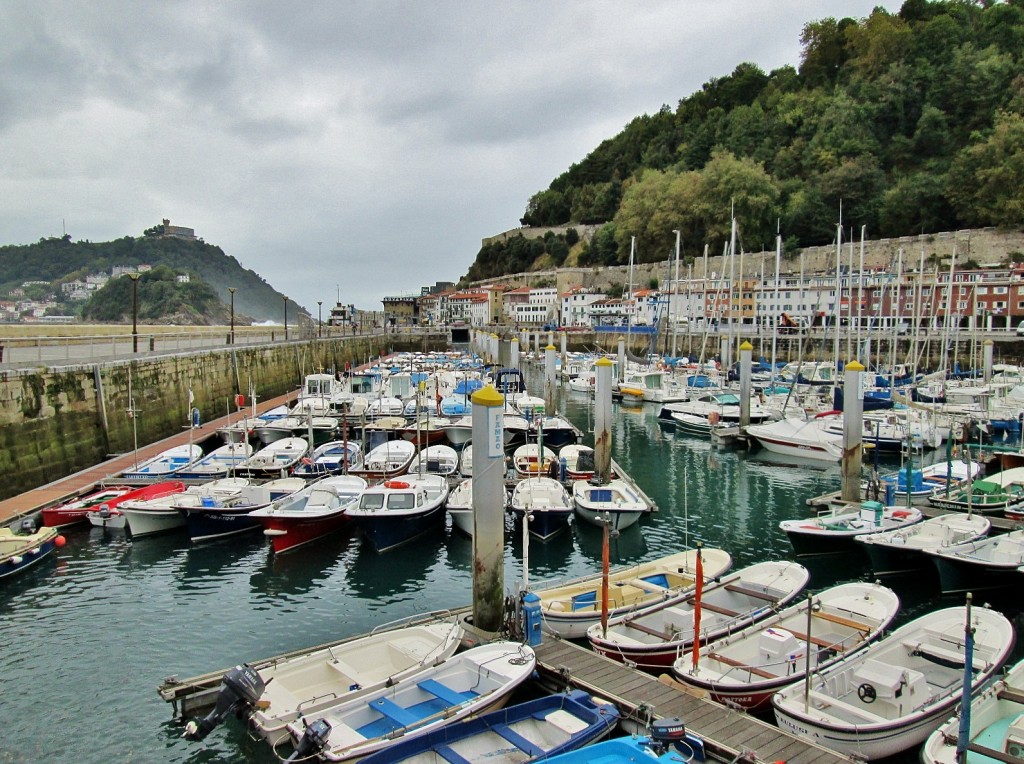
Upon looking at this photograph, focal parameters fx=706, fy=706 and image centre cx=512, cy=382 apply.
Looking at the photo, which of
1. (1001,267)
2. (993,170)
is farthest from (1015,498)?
(993,170)

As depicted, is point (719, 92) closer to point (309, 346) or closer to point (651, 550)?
point (309, 346)

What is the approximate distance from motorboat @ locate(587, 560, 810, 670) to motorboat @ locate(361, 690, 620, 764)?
1803mm

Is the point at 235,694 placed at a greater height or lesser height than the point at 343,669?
greater

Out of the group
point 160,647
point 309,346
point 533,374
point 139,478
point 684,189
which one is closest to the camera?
point 160,647

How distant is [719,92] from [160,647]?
139265 millimetres

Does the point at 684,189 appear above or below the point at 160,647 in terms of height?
above

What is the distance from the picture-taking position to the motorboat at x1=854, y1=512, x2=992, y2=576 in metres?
16.3

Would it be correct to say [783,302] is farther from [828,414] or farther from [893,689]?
[893,689]

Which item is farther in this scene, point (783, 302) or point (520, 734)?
point (783, 302)

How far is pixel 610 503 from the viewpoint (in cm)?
2059

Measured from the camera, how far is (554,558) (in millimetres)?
18906

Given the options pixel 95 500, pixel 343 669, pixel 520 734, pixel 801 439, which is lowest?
pixel 520 734

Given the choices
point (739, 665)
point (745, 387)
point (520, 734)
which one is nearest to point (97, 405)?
point (520, 734)

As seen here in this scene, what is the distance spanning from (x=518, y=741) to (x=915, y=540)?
11948 millimetres
